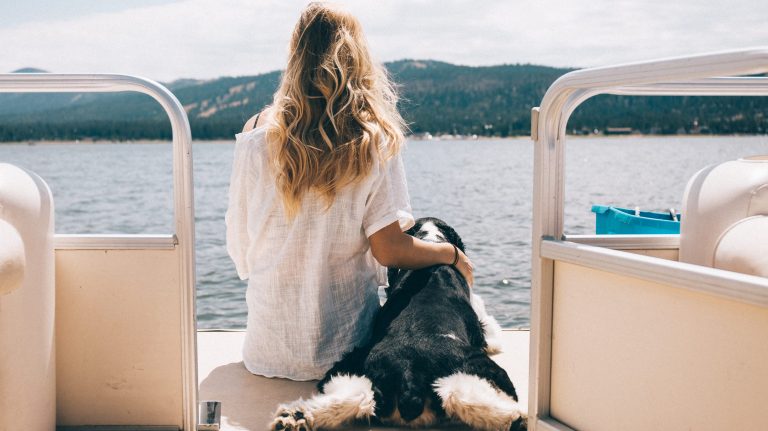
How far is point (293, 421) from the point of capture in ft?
7.54

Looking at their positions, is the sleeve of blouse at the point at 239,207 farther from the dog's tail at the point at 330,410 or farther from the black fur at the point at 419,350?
the dog's tail at the point at 330,410

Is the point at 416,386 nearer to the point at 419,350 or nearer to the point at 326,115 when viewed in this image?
the point at 419,350

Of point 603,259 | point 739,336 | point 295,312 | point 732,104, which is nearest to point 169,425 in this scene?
point 295,312

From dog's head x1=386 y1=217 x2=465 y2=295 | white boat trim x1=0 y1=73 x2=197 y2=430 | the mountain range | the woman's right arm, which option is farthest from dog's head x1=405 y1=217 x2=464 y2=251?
the mountain range

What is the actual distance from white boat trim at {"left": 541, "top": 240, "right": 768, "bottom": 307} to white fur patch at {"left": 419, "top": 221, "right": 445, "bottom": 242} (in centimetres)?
90

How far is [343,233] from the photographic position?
105 inches

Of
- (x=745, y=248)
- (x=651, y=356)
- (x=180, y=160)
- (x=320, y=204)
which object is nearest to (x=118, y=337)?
(x=180, y=160)

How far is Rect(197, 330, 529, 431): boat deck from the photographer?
2549 mm

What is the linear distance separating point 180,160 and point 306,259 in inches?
28.3

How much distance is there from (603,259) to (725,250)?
40cm

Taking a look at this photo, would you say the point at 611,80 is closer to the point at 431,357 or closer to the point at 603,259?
the point at 603,259

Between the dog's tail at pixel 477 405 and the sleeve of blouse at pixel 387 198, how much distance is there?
2.11 feet

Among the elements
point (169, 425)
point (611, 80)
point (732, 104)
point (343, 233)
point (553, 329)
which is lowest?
point (169, 425)

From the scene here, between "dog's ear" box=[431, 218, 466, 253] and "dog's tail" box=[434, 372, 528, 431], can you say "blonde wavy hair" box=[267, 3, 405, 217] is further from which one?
"dog's tail" box=[434, 372, 528, 431]
